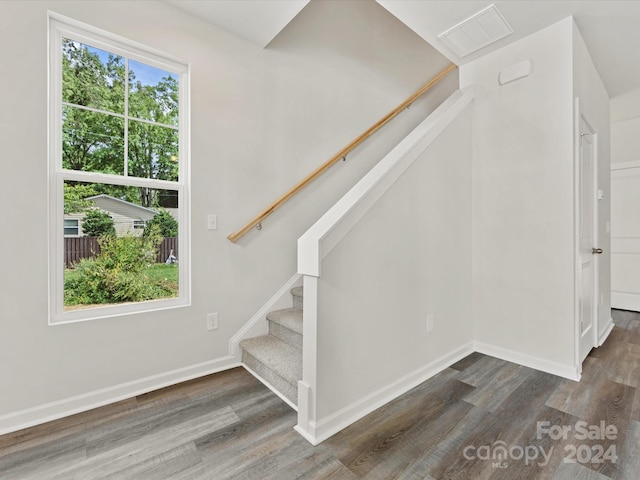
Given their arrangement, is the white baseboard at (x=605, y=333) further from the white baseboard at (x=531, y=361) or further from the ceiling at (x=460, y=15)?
the ceiling at (x=460, y=15)

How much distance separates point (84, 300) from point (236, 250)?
100 cm

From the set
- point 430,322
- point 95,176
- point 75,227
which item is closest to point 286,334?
point 430,322

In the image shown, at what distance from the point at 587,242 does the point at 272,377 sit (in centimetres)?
275

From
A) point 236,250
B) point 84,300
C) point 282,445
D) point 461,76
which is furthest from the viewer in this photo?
point 461,76

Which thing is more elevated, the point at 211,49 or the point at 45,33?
the point at 211,49

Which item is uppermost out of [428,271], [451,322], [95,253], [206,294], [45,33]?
[45,33]

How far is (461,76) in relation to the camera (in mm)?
2914

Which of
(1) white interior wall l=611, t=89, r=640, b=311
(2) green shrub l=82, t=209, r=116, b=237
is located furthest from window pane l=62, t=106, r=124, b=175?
(1) white interior wall l=611, t=89, r=640, b=311

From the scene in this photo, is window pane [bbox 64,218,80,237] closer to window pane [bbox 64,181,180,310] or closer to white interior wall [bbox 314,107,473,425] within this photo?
window pane [bbox 64,181,180,310]

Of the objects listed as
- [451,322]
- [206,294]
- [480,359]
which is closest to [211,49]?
[206,294]

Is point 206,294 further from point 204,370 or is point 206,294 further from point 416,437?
point 416,437

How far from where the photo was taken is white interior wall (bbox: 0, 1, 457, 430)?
1.67 m

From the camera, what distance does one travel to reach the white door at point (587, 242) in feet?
7.97

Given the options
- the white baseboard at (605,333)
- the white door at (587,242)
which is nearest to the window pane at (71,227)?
the white door at (587,242)
